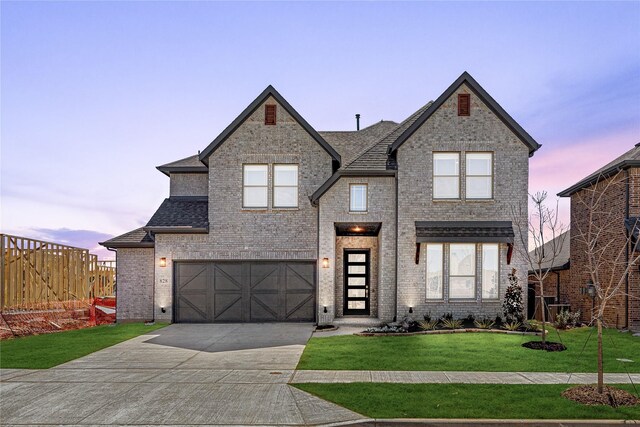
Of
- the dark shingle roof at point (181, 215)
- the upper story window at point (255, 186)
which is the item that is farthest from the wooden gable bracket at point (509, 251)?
the dark shingle roof at point (181, 215)

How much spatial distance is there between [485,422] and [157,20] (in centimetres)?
1741

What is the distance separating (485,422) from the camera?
630 centimetres

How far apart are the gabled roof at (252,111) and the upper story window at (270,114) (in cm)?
31

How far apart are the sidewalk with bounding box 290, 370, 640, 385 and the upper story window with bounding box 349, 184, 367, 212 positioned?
320 inches

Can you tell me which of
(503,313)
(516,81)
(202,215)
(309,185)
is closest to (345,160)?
(309,185)

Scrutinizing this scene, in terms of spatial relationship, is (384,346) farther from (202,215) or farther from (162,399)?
(202,215)

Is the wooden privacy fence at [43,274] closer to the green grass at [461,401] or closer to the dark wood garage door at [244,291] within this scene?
the dark wood garage door at [244,291]

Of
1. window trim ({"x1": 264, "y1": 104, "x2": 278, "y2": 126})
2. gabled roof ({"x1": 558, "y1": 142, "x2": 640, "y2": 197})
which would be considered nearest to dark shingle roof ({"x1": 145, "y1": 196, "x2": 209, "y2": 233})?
window trim ({"x1": 264, "y1": 104, "x2": 278, "y2": 126})

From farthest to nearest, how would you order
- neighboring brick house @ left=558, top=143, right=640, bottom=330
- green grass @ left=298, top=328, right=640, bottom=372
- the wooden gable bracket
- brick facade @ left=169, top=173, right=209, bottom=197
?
brick facade @ left=169, top=173, right=209, bottom=197 → the wooden gable bracket → neighboring brick house @ left=558, top=143, right=640, bottom=330 → green grass @ left=298, top=328, right=640, bottom=372

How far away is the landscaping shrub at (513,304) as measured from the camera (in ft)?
50.0

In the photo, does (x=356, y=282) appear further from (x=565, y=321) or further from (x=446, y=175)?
(x=565, y=321)

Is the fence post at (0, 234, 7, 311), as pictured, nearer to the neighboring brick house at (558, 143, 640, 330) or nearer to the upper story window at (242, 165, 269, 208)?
the upper story window at (242, 165, 269, 208)

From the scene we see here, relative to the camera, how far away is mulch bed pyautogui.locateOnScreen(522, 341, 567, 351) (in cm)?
1145

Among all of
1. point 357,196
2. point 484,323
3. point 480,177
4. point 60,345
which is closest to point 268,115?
point 357,196
